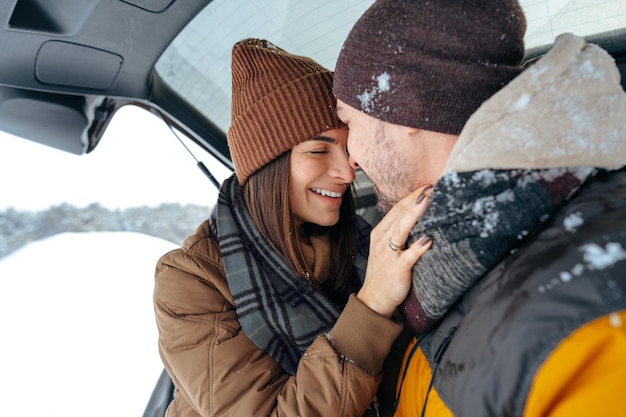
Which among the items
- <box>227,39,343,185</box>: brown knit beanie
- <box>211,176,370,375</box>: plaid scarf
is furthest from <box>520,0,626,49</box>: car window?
<box>211,176,370,375</box>: plaid scarf

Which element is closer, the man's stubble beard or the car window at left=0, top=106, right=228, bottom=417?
the man's stubble beard

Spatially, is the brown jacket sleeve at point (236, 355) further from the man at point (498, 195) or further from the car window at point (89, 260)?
the car window at point (89, 260)

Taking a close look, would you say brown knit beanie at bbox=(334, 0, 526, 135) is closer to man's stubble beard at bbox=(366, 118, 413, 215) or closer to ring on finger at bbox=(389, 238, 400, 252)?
man's stubble beard at bbox=(366, 118, 413, 215)

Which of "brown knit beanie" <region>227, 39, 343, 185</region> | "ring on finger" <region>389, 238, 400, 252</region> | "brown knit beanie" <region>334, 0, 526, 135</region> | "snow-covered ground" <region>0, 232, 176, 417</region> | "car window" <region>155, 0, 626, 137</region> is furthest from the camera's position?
"snow-covered ground" <region>0, 232, 176, 417</region>

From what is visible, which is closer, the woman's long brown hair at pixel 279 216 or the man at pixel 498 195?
the man at pixel 498 195

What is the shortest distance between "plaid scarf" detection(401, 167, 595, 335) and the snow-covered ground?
120 inches

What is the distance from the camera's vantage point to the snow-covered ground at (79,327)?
3523mm

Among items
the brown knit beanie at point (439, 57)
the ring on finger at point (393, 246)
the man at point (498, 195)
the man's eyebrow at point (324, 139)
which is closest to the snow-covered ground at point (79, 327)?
the man's eyebrow at point (324, 139)

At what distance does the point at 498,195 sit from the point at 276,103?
3.25 ft


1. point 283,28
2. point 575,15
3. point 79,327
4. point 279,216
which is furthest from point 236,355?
point 79,327

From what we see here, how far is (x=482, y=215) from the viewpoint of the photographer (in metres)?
0.85

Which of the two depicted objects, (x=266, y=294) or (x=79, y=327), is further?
(x=79, y=327)

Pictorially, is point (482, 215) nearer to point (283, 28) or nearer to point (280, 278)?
point (280, 278)

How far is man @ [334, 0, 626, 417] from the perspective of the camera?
65cm
